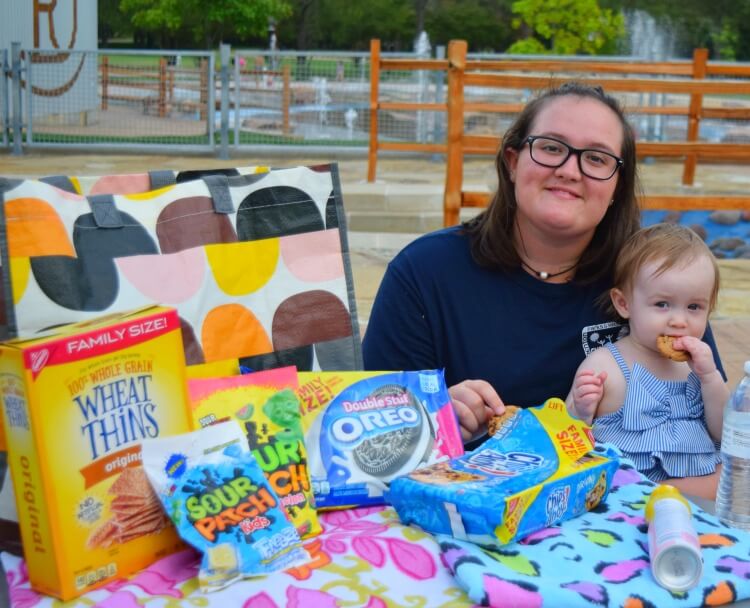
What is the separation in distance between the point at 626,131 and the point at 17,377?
156 cm

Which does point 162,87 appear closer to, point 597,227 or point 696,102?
point 696,102

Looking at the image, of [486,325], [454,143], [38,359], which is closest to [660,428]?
[486,325]

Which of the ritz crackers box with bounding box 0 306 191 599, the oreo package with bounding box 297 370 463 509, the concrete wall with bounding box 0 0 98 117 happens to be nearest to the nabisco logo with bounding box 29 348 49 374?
the ritz crackers box with bounding box 0 306 191 599

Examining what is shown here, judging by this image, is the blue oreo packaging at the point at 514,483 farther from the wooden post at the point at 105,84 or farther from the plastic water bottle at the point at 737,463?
the wooden post at the point at 105,84

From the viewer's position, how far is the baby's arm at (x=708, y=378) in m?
2.22

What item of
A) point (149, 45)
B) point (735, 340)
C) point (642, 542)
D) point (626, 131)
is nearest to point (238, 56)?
point (735, 340)

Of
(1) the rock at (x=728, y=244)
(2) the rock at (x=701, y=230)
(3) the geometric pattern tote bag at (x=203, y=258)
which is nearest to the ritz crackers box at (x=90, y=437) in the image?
(3) the geometric pattern tote bag at (x=203, y=258)

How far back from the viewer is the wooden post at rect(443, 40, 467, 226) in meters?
6.63

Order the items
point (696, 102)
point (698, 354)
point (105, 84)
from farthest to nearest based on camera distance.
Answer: point (105, 84)
point (696, 102)
point (698, 354)

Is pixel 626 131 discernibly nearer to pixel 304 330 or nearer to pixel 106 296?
pixel 304 330

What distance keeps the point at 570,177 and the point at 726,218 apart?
7.89 m

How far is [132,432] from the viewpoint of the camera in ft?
5.32

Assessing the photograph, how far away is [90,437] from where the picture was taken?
61.1 inches

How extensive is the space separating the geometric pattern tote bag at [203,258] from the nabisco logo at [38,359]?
38 centimetres
